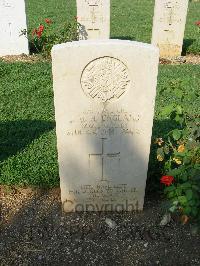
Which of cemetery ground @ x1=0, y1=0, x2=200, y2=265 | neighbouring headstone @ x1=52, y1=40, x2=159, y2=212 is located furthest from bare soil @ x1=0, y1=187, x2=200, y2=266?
neighbouring headstone @ x1=52, y1=40, x2=159, y2=212

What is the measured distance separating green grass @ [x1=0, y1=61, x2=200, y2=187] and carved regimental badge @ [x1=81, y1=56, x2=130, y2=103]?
0.67 metres

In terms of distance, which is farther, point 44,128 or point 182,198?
point 44,128

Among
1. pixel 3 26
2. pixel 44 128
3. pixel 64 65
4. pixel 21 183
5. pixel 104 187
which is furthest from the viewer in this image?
pixel 3 26

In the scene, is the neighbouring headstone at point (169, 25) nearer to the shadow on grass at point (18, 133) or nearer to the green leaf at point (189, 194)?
the shadow on grass at point (18, 133)

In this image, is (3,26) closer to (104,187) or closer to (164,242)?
(104,187)

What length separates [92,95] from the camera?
290 centimetres

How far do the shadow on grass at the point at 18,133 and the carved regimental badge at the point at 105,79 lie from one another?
1.82m

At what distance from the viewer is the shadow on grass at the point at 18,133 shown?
440 cm

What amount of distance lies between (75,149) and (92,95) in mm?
562

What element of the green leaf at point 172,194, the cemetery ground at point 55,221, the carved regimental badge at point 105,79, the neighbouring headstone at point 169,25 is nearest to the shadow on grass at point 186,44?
the neighbouring headstone at point 169,25

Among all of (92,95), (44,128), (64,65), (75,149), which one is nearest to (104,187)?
(75,149)

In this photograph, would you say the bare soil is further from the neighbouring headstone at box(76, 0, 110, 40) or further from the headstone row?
the neighbouring headstone at box(76, 0, 110, 40)

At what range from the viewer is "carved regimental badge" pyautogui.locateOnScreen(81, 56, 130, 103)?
9.09ft

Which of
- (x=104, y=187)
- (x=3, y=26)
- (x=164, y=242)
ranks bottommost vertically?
(x=164, y=242)
